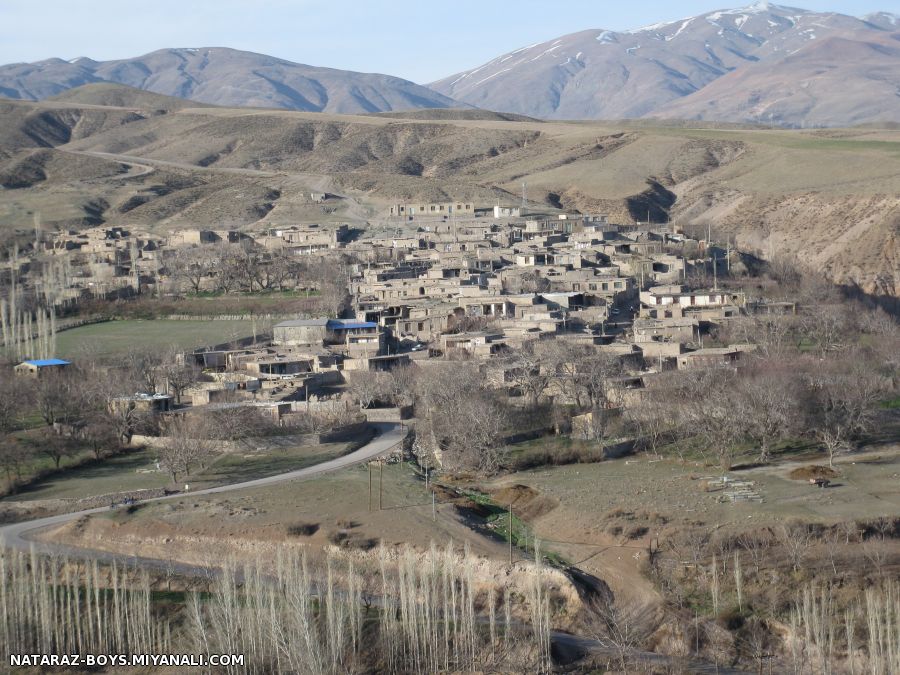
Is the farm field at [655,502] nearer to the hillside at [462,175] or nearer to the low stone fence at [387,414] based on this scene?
the low stone fence at [387,414]

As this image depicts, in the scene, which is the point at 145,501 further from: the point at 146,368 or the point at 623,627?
the point at 146,368

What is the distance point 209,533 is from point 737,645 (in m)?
13.5

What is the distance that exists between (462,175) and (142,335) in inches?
2931

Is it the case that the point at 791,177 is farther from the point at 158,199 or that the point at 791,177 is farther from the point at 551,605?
the point at 551,605

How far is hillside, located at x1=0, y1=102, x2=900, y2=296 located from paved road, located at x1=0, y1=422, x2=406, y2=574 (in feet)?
146

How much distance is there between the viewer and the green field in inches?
2515

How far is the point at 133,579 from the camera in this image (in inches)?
1276

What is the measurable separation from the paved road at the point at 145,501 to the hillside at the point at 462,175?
1752 inches

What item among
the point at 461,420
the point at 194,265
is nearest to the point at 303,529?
the point at 461,420

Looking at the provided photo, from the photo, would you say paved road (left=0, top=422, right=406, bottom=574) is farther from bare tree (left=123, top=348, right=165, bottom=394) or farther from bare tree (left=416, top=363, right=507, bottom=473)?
bare tree (left=123, top=348, right=165, bottom=394)

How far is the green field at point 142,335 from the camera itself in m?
63.9

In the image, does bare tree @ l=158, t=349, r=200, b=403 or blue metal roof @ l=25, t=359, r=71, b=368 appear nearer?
bare tree @ l=158, t=349, r=200, b=403

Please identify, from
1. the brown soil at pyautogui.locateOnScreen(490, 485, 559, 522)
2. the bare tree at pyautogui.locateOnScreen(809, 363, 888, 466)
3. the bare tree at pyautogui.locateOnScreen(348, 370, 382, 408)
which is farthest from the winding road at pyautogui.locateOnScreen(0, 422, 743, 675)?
the bare tree at pyautogui.locateOnScreen(809, 363, 888, 466)

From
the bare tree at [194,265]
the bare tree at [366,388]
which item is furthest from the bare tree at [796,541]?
the bare tree at [194,265]
